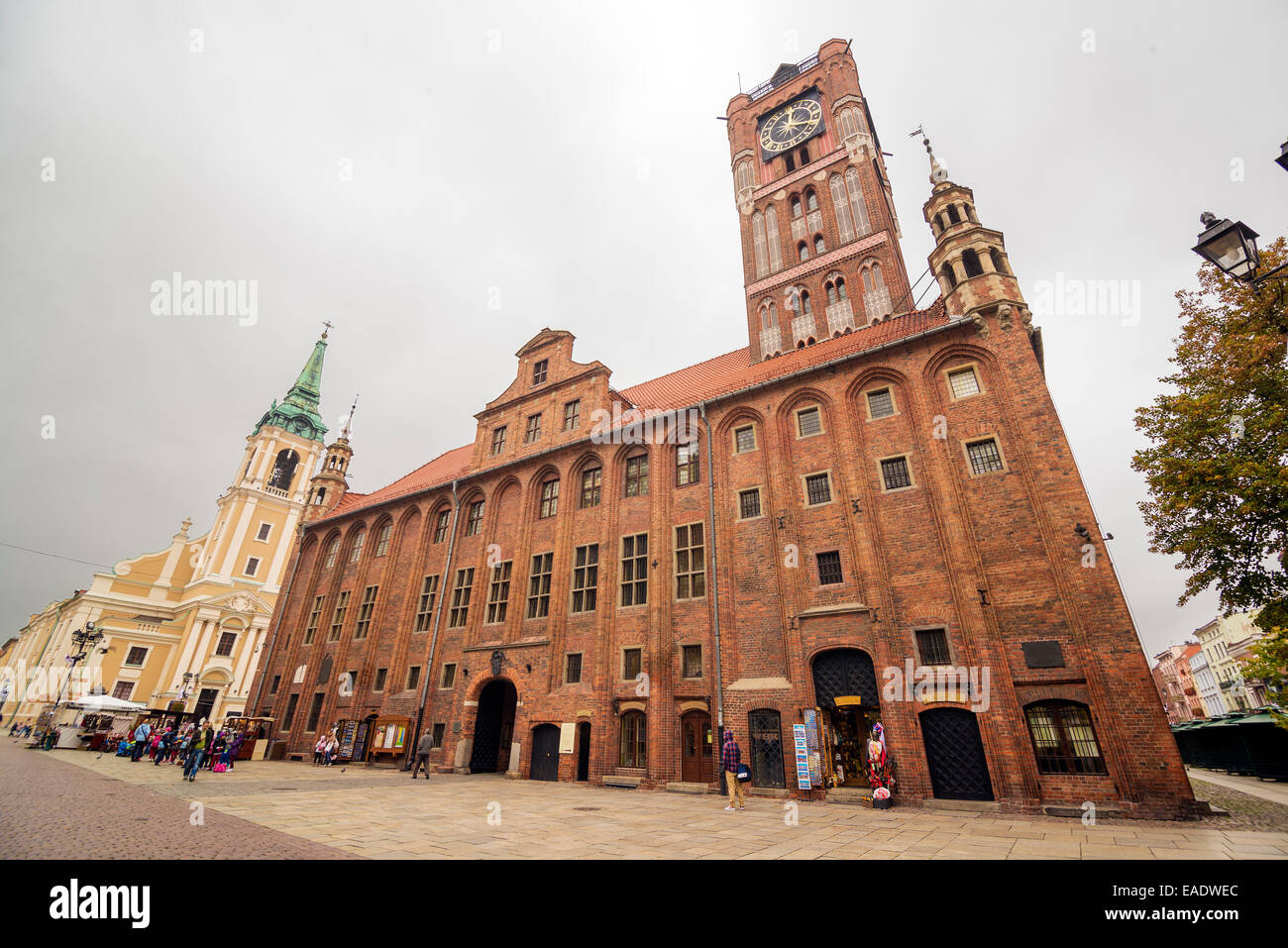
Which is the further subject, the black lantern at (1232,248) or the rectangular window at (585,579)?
the rectangular window at (585,579)

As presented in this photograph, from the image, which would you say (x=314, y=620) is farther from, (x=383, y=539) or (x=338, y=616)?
(x=383, y=539)

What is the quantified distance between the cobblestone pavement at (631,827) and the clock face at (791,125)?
3510 centimetres

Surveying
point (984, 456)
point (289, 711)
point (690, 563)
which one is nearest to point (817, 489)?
point (984, 456)

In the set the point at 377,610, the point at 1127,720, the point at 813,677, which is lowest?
the point at 1127,720

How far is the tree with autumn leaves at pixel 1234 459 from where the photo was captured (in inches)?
601

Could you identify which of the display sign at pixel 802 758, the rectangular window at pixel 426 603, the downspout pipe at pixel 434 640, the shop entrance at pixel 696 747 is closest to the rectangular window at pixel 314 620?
the rectangular window at pixel 426 603

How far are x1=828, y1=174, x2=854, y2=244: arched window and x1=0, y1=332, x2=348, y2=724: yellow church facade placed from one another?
36472 mm

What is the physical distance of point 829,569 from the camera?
18.6 m

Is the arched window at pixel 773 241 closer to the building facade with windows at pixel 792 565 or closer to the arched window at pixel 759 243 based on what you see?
the building facade with windows at pixel 792 565

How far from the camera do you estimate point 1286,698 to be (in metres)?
12.2

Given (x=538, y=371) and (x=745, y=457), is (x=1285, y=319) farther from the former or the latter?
(x=538, y=371)

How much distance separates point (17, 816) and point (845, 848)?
544 inches
